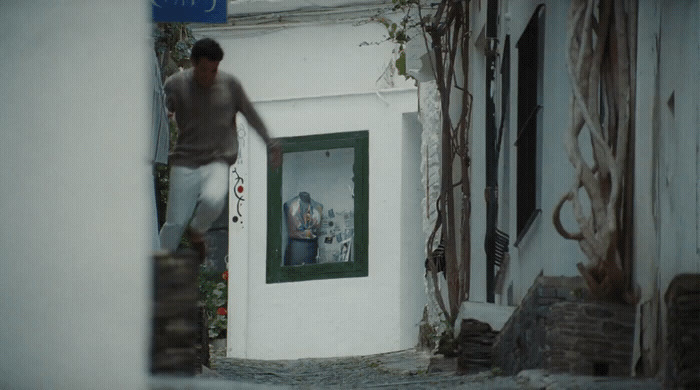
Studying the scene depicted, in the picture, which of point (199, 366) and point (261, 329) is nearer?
point (199, 366)

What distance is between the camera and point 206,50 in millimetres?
6859

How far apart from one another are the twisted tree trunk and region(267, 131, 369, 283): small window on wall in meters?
9.66

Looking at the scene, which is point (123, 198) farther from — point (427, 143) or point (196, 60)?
point (427, 143)

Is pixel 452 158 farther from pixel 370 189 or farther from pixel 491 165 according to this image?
pixel 370 189

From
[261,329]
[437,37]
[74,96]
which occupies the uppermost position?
[437,37]

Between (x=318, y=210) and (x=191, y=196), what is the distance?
32.4ft

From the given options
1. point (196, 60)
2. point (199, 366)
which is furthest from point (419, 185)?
point (196, 60)

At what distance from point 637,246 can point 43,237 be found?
9.15 ft

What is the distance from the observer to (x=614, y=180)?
21.9 ft

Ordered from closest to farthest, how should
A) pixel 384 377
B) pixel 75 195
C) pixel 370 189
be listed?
pixel 75 195 < pixel 384 377 < pixel 370 189

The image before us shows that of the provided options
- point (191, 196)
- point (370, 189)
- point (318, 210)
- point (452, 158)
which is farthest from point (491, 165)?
point (318, 210)

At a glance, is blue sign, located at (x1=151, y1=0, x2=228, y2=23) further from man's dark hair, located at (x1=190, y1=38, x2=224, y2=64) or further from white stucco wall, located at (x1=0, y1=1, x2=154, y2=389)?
white stucco wall, located at (x1=0, y1=1, x2=154, y2=389)

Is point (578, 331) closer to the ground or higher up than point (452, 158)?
closer to the ground

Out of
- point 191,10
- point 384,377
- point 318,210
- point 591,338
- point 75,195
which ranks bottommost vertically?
point 384,377
